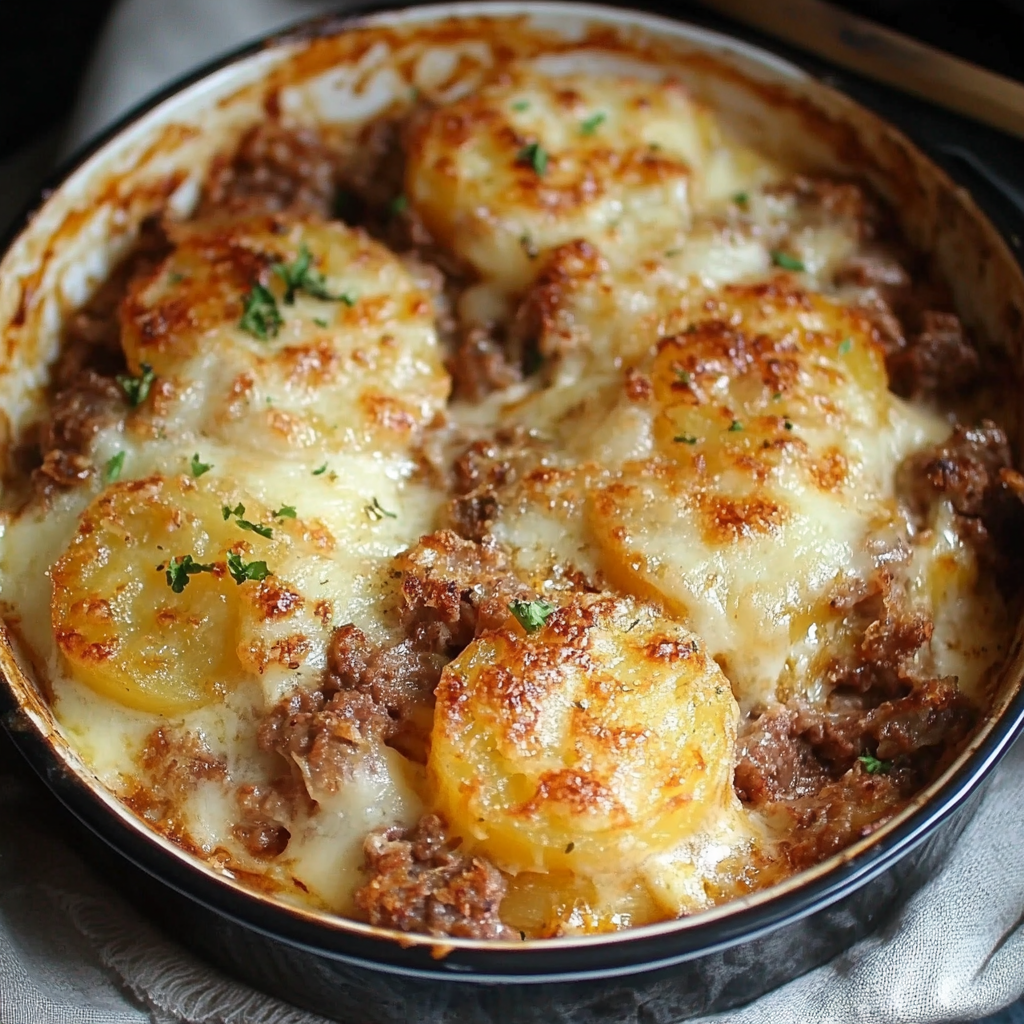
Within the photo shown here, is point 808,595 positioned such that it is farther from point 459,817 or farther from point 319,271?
point 319,271

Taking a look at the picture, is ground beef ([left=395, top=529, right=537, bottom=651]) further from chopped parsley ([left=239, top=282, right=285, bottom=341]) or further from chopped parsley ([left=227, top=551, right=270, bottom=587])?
chopped parsley ([left=239, top=282, right=285, bottom=341])

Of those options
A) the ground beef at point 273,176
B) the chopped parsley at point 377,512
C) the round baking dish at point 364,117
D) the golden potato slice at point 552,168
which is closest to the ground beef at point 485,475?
the chopped parsley at point 377,512

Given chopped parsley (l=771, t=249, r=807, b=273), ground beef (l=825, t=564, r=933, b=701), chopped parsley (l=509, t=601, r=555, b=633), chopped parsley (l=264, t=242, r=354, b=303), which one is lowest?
chopped parsley (l=264, t=242, r=354, b=303)

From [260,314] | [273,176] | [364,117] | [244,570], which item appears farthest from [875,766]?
[364,117]

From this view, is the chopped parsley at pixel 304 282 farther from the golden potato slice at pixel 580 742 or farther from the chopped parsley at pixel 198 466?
the golden potato slice at pixel 580 742

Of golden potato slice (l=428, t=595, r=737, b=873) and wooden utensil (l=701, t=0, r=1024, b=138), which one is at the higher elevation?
wooden utensil (l=701, t=0, r=1024, b=138)

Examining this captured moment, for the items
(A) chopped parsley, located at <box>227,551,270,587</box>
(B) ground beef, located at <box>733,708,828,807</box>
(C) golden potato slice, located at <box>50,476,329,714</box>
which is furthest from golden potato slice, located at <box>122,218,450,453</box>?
(B) ground beef, located at <box>733,708,828,807</box>
